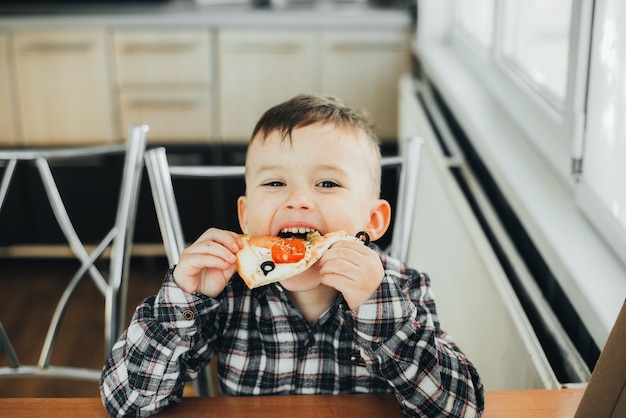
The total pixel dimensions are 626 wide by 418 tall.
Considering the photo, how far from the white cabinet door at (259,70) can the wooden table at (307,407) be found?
2.24 metres

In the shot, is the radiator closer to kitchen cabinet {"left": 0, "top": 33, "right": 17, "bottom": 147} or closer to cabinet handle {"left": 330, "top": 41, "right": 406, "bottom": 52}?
cabinet handle {"left": 330, "top": 41, "right": 406, "bottom": 52}

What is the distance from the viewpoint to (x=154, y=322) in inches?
33.1

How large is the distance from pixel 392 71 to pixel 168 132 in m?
0.92

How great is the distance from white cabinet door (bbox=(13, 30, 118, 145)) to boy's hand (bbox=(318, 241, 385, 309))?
7.62ft

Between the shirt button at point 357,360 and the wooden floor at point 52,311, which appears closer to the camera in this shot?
the shirt button at point 357,360

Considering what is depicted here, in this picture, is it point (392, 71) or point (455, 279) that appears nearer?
point (455, 279)

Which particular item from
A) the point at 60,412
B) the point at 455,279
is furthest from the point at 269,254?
the point at 455,279

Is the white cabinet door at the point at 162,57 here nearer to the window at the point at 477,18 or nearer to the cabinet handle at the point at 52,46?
the cabinet handle at the point at 52,46

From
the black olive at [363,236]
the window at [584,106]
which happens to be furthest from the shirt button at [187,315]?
the window at [584,106]

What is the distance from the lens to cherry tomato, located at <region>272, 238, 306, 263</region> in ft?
2.60

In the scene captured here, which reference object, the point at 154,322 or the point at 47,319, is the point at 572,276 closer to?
the point at 154,322

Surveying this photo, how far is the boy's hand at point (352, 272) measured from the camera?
2.57ft

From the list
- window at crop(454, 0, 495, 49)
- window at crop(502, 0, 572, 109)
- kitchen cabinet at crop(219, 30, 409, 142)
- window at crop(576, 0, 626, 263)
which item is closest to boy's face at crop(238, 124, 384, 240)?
window at crop(576, 0, 626, 263)

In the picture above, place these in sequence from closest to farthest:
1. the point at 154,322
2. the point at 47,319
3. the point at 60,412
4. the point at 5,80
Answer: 1. the point at 60,412
2. the point at 154,322
3. the point at 47,319
4. the point at 5,80
